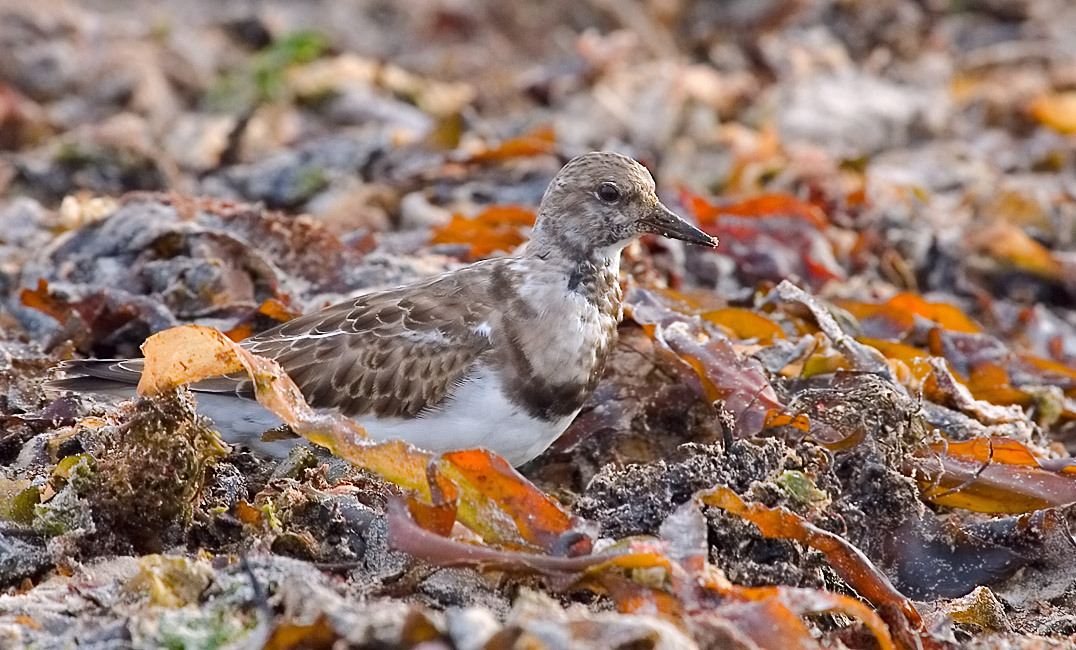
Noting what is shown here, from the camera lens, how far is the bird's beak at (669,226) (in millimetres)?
3543

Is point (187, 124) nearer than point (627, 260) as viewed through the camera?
No

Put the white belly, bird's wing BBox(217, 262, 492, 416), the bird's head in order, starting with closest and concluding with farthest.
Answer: the white belly
bird's wing BBox(217, 262, 492, 416)
the bird's head

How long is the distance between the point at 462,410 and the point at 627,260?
1278 millimetres

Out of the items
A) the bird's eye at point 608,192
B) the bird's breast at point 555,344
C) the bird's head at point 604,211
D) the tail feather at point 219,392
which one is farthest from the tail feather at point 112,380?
the bird's eye at point 608,192

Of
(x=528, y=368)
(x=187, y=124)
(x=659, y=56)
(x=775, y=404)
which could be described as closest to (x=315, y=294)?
(x=528, y=368)

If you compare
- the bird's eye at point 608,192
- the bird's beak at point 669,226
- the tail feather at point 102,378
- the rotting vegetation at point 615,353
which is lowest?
the rotting vegetation at point 615,353

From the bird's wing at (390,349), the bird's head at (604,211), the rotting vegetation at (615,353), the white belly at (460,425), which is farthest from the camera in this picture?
the bird's head at (604,211)

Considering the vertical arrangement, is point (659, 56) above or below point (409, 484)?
below

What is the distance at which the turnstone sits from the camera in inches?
132

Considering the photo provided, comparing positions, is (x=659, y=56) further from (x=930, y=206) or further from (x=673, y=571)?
(x=673, y=571)

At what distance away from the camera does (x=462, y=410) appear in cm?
335

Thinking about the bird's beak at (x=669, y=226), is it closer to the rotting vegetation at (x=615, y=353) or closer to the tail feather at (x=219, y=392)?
the rotting vegetation at (x=615, y=353)

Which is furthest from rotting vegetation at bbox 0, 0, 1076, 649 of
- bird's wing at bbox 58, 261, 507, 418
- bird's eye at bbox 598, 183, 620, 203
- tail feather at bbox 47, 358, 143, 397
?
bird's eye at bbox 598, 183, 620, 203

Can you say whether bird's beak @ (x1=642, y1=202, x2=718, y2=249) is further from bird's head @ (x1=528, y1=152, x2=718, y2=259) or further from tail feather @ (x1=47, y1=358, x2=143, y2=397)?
tail feather @ (x1=47, y1=358, x2=143, y2=397)
